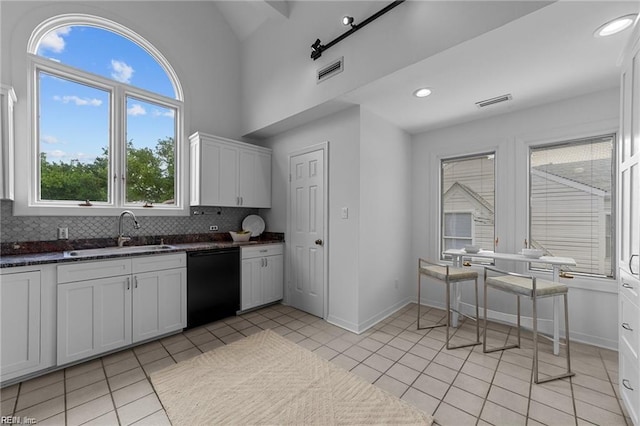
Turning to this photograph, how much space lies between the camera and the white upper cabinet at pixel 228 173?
11.7ft

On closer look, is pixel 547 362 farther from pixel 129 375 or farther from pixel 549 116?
pixel 129 375

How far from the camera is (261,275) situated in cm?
374

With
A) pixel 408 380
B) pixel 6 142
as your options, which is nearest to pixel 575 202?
pixel 408 380

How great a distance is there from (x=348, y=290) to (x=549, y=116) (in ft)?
10.0

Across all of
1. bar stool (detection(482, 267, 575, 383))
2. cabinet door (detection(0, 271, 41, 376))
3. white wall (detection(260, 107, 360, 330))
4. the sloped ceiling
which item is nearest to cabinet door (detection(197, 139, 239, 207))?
white wall (detection(260, 107, 360, 330))

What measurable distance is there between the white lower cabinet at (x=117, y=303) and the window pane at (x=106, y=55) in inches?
91.3

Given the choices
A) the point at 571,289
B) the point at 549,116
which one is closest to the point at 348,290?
the point at 571,289

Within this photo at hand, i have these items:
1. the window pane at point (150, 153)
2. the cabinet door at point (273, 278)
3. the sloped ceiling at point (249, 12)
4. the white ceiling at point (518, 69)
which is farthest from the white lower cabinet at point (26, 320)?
the sloped ceiling at point (249, 12)

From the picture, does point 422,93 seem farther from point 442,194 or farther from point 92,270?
point 92,270

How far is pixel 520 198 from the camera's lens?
3.21m

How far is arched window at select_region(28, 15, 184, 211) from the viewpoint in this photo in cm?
280

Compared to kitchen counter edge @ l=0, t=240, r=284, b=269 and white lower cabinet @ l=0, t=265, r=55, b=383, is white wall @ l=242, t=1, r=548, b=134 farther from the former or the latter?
white lower cabinet @ l=0, t=265, r=55, b=383

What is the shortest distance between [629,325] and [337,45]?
3361 mm

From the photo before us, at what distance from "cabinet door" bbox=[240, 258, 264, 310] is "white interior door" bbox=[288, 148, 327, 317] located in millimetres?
453
